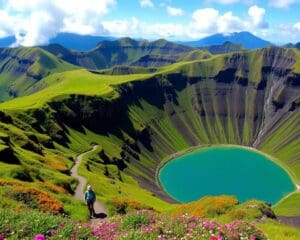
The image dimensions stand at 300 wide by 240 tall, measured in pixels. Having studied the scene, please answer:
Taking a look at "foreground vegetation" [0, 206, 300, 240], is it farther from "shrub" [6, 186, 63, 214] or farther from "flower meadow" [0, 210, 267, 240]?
"shrub" [6, 186, 63, 214]

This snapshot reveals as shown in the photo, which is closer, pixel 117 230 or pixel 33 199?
pixel 117 230

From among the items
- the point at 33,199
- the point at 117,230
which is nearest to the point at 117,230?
the point at 117,230

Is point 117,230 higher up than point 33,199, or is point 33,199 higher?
point 33,199

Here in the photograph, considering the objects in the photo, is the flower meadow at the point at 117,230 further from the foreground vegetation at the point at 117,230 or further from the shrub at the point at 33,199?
the shrub at the point at 33,199

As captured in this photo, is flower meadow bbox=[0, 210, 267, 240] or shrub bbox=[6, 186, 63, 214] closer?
flower meadow bbox=[0, 210, 267, 240]

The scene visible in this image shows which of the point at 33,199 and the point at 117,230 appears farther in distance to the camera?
the point at 33,199

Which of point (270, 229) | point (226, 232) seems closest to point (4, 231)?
point (226, 232)

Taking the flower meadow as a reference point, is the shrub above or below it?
above

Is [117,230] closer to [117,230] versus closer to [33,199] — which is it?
[117,230]

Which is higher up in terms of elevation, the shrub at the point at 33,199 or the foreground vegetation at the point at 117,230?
the shrub at the point at 33,199

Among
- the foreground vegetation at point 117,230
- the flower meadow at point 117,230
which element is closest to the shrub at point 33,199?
the foreground vegetation at point 117,230

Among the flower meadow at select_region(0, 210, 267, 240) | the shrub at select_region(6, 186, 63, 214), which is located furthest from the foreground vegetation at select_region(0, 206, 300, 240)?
the shrub at select_region(6, 186, 63, 214)
